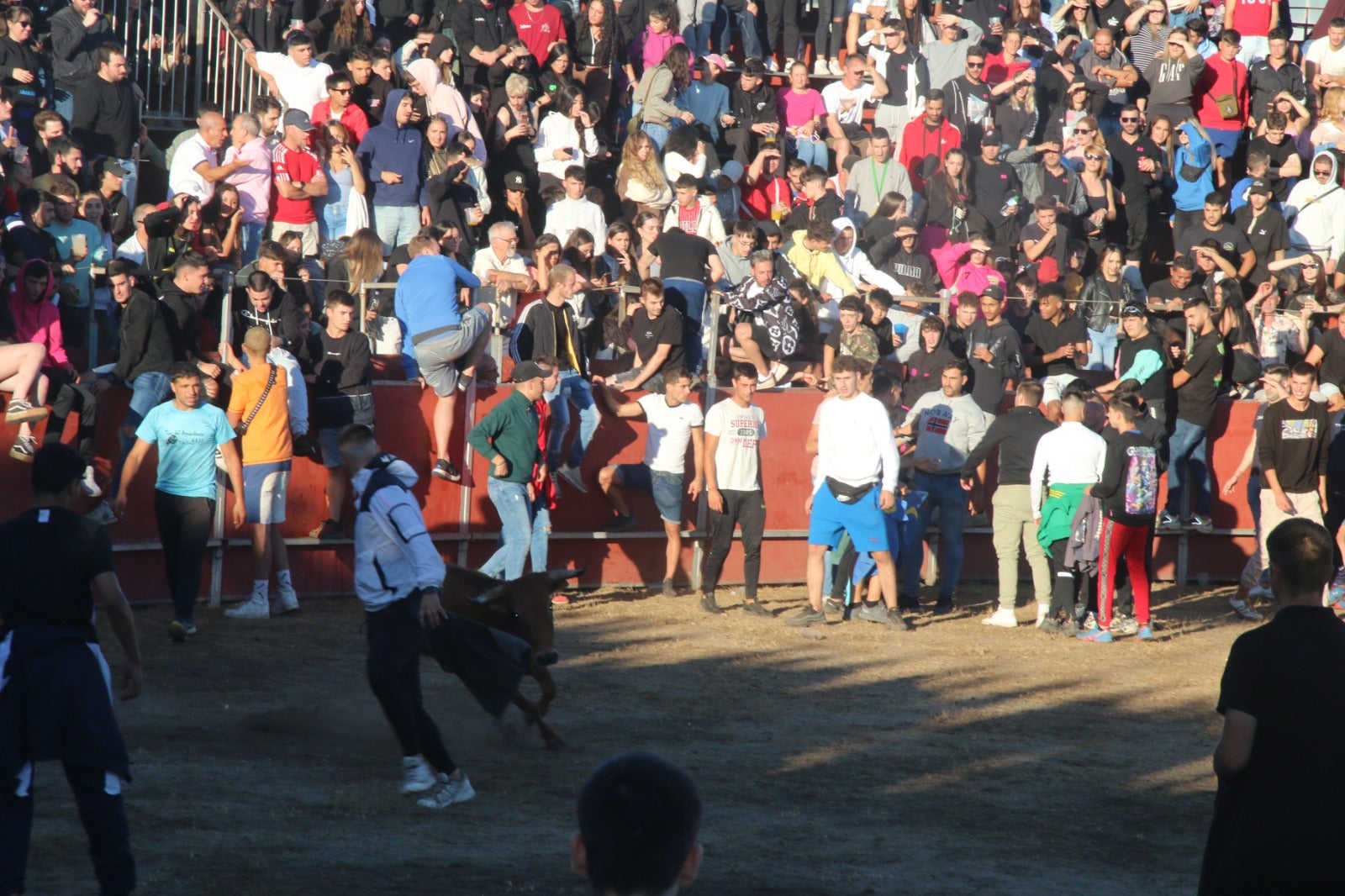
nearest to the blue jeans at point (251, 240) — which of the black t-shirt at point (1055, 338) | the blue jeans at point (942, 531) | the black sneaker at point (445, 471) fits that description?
the black sneaker at point (445, 471)

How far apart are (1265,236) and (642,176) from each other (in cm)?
775

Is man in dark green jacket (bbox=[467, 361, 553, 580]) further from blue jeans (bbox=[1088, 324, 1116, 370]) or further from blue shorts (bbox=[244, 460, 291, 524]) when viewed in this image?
blue jeans (bbox=[1088, 324, 1116, 370])

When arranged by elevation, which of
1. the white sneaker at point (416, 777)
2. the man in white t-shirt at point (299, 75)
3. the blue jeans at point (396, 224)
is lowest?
the white sneaker at point (416, 777)

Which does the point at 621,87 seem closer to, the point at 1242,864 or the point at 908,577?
the point at 908,577

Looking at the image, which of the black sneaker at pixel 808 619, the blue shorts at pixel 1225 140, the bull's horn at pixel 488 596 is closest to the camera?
the bull's horn at pixel 488 596

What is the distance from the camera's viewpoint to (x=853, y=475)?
12.6m

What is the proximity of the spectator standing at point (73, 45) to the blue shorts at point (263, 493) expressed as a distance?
505 cm

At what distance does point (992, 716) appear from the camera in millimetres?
10211

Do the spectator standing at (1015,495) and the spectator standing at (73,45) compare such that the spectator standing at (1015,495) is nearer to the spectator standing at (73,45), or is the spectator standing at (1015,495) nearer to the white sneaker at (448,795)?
the white sneaker at (448,795)

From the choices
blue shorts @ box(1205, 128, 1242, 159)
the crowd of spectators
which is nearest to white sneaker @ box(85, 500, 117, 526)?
the crowd of spectators

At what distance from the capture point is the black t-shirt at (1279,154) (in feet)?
64.7

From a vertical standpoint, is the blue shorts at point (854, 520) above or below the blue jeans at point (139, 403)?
below

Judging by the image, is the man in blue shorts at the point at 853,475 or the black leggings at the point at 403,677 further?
the man in blue shorts at the point at 853,475

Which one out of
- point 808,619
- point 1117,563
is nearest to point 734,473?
point 808,619
